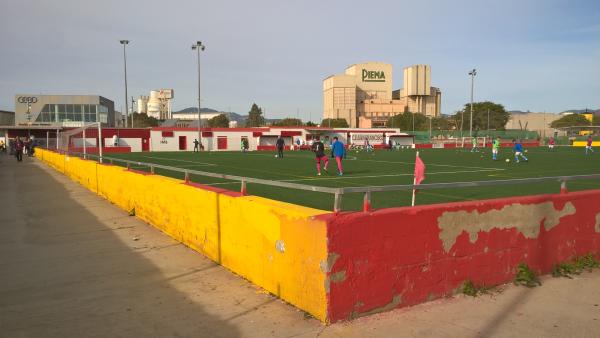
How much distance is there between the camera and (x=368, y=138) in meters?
78.2

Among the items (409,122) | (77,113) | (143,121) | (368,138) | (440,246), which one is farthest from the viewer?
(143,121)

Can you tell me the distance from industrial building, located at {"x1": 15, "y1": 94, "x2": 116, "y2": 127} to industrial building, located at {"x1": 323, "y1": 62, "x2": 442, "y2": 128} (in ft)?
287

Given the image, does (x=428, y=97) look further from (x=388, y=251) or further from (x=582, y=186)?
(x=388, y=251)

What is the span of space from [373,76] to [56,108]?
11173 centimetres

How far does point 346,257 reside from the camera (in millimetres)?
4137

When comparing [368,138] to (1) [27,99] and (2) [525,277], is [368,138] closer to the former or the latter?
(1) [27,99]

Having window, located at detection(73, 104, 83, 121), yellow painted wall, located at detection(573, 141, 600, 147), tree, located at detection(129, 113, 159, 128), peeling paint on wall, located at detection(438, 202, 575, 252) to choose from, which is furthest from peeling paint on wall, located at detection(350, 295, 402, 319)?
tree, located at detection(129, 113, 159, 128)

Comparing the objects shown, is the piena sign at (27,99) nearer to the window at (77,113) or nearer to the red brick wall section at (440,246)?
the window at (77,113)

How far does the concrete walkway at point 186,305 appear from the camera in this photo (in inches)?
161

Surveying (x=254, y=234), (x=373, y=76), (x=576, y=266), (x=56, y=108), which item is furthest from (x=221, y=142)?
(x=373, y=76)

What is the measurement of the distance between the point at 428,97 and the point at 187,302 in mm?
181193

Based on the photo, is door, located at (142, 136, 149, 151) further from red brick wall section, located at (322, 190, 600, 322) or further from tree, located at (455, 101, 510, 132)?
tree, located at (455, 101, 510, 132)

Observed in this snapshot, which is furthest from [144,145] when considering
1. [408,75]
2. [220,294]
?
[408,75]

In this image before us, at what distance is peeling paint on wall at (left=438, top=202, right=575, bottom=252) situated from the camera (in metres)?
4.78
